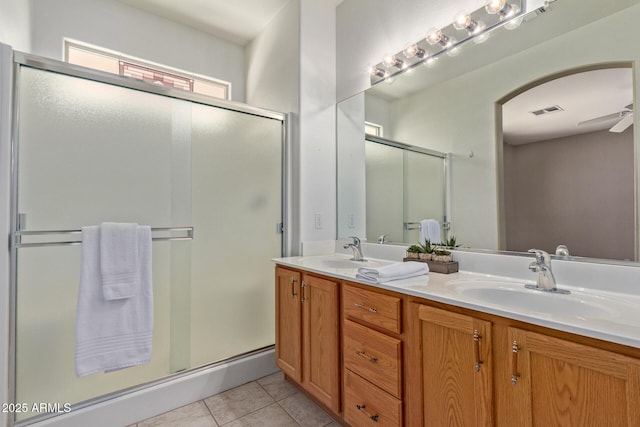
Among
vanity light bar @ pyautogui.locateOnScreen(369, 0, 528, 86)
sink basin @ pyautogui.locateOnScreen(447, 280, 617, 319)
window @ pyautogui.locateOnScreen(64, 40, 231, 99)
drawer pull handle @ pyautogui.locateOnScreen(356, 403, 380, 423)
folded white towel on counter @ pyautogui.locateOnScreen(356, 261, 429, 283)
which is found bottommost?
drawer pull handle @ pyautogui.locateOnScreen(356, 403, 380, 423)

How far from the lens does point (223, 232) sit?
205 cm

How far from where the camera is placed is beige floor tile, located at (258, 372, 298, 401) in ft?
6.38

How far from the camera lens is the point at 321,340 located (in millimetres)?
1655

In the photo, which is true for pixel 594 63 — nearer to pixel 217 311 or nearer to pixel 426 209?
pixel 426 209

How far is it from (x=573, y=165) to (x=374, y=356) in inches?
46.3

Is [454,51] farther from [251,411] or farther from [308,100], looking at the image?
[251,411]

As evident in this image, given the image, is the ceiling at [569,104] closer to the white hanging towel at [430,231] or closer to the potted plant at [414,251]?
the white hanging towel at [430,231]

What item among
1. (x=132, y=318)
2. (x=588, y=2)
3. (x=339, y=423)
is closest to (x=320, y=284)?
(x=339, y=423)

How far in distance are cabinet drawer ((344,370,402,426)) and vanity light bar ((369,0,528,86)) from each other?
1.83 m

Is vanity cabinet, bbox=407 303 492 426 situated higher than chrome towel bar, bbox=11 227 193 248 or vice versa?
chrome towel bar, bbox=11 227 193 248

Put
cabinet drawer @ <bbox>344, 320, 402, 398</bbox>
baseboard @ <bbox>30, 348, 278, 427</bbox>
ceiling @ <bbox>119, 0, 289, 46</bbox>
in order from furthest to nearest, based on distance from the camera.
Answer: ceiling @ <bbox>119, 0, 289, 46</bbox> → baseboard @ <bbox>30, 348, 278, 427</bbox> → cabinet drawer @ <bbox>344, 320, 402, 398</bbox>

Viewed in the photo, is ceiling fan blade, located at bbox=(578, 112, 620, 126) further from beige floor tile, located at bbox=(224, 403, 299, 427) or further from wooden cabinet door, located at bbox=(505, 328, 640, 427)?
beige floor tile, located at bbox=(224, 403, 299, 427)

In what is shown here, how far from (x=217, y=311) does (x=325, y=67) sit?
79.7 inches

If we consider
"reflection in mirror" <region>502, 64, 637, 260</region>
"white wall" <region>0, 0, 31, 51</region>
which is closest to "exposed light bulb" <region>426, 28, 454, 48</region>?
"reflection in mirror" <region>502, 64, 637, 260</region>
